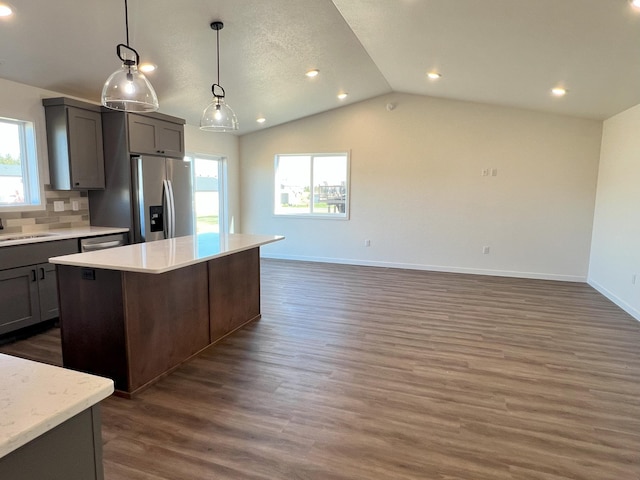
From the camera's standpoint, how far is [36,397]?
87cm

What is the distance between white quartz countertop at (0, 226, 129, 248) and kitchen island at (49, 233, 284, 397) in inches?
41.0

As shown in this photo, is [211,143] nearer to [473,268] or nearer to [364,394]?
[473,268]

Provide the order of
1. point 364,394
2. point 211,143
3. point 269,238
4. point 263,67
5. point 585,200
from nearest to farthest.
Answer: point 364,394 < point 269,238 < point 263,67 < point 585,200 < point 211,143

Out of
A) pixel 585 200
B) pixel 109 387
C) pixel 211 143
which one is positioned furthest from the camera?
pixel 211 143

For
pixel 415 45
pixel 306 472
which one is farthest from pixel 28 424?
pixel 415 45

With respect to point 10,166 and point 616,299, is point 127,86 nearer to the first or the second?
point 10,166

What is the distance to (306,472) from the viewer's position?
1.96 m

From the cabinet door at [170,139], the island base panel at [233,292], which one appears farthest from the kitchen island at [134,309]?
the cabinet door at [170,139]

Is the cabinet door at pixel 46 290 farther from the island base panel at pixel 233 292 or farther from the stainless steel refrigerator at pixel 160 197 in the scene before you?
the island base panel at pixel 233 292

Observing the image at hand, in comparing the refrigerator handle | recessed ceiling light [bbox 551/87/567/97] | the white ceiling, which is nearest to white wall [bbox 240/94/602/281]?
the white ceiling

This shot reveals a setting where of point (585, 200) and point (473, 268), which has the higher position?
point (585, 200)

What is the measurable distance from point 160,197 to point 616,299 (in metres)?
5.82

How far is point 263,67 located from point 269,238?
210 centimetres

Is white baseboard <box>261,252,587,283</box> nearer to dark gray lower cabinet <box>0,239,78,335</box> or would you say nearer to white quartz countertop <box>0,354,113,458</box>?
dark gray lower cabinet <box>0,239,78,335</box>
